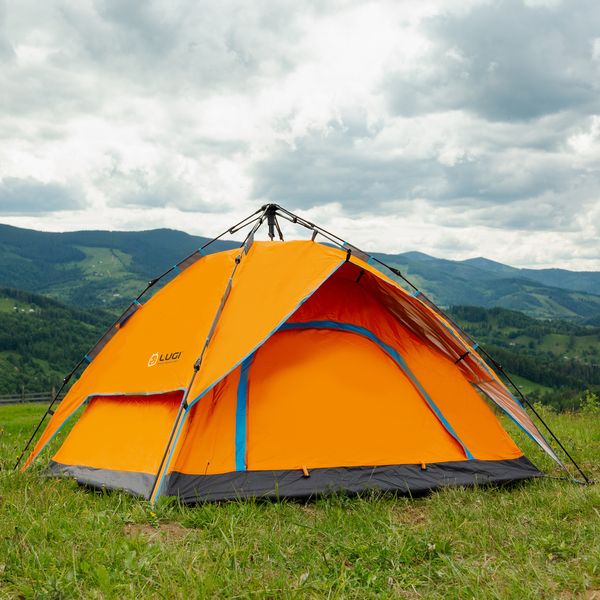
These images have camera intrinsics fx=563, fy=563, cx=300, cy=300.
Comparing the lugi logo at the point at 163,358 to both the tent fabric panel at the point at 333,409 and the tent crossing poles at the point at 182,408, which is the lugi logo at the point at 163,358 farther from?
the tent fabric panel at the point at 333,409

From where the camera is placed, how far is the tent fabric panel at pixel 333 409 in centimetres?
666

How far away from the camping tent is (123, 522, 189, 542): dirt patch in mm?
548

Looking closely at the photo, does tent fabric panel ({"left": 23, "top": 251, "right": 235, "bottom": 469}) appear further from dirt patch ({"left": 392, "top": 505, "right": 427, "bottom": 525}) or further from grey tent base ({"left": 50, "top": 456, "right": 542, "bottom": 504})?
dirt patch ({"left": 392, "top": 505, "right": 427, "bottom": 525})

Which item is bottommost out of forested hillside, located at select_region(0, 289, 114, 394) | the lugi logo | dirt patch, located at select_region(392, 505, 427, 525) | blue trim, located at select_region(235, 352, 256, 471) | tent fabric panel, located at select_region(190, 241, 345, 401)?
forested hillside, located at select_region(0, 289, 114, 394)

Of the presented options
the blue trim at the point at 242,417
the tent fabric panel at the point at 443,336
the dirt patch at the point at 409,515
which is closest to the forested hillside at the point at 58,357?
the tent fabric panel at the point at 443,336

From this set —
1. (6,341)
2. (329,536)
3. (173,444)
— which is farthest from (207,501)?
(6,341)

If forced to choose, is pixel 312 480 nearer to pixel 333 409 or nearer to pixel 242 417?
pixel 333 409

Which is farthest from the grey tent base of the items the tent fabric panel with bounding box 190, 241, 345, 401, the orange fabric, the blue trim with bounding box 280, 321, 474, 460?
the tent fabric panel with bounding box 190, 241, 345, 401

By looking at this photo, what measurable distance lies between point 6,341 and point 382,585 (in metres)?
152

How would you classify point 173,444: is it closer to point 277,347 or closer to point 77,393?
point 277,347

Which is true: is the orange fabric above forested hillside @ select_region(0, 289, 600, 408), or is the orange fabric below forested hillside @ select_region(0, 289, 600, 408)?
above

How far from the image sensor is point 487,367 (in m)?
7.79

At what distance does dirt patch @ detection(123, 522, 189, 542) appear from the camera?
4.96m

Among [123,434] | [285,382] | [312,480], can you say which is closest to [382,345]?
[285,382]
